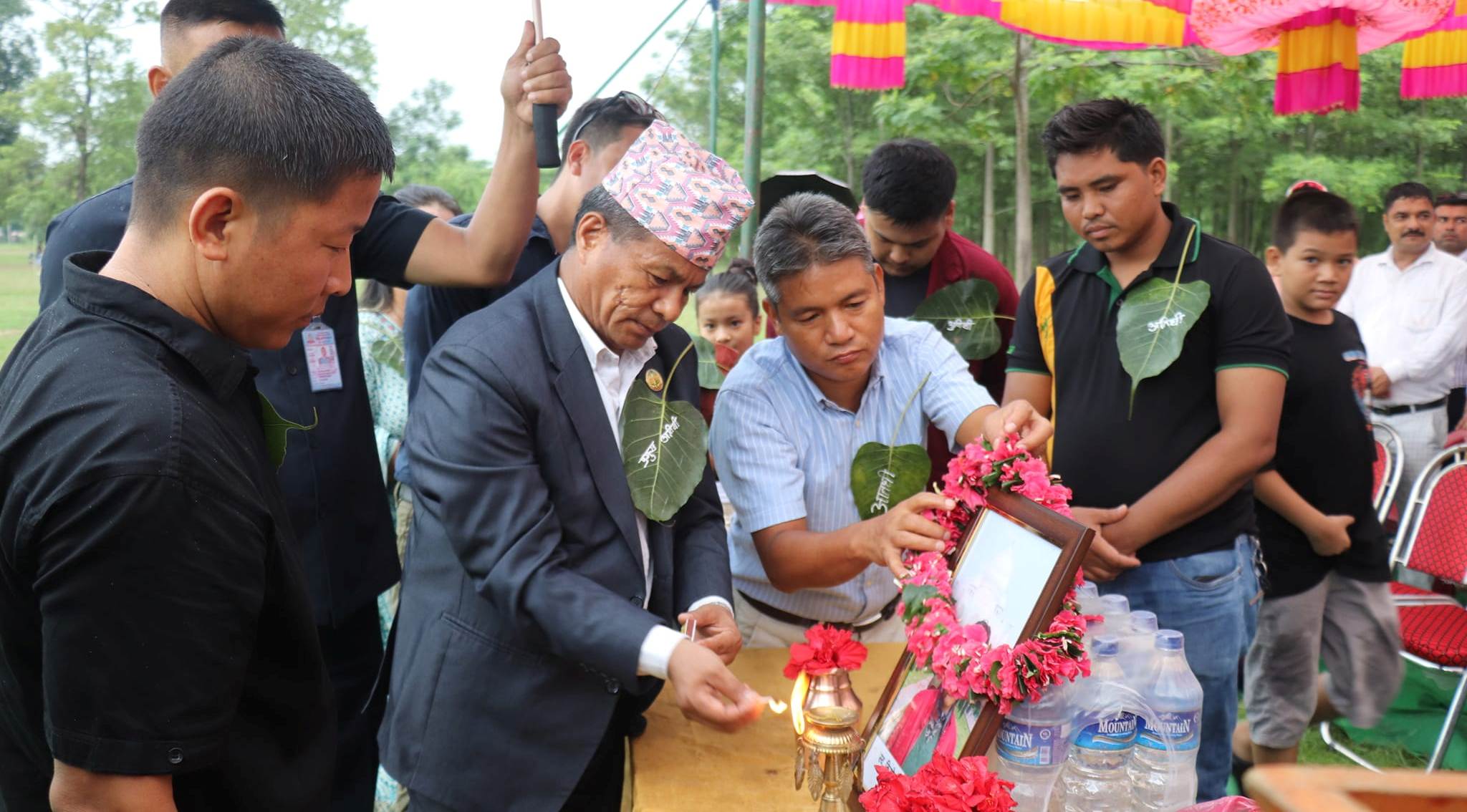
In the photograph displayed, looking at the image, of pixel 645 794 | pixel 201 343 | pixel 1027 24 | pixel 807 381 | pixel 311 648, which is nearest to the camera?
pixel 201 343

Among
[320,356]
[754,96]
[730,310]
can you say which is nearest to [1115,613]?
[320,356]

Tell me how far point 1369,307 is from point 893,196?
15.5ft

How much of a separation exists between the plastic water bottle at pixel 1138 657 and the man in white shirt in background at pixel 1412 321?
14.1ft

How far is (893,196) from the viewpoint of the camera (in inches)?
126

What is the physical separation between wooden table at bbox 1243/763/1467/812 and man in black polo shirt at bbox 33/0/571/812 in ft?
5.98

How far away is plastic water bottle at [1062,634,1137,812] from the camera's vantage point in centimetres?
146

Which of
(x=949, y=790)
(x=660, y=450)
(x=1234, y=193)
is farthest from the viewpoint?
(x=1234, y=193)

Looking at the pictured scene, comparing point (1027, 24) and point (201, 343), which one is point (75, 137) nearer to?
point (201, 343)

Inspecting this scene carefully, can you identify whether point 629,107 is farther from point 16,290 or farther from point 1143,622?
point 16,290

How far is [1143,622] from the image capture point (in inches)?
64.7

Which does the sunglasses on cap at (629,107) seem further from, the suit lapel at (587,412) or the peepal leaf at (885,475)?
the peepal leaf at (885,475)

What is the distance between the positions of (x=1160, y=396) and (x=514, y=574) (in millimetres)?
1682

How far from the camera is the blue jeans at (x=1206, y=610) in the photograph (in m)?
2.48

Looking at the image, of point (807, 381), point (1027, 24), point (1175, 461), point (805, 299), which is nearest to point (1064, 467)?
point (1175, 461)
